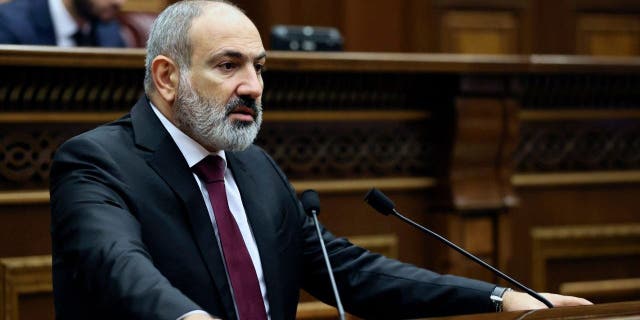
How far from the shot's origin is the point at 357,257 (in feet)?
5.87

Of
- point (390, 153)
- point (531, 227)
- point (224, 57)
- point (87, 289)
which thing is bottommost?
point (531, 227)

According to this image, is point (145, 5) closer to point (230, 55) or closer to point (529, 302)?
point (230, 55)

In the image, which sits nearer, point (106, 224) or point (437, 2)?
point (106, 224)

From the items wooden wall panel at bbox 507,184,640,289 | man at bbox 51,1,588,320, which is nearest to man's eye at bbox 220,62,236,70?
man at bbox 51,1,588,320

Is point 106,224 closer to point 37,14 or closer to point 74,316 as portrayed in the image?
point 74,316

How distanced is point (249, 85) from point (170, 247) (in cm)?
31

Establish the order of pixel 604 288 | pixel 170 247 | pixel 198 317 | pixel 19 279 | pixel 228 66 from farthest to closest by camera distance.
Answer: pixel 604 288 → pixel 19 279 → pixel 228 66 → pixel 170 247 → pixel 198 317

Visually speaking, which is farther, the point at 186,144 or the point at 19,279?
the point at 19,279

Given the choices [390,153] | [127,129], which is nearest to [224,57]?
[127,129]

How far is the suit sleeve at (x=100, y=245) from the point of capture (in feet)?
4.22

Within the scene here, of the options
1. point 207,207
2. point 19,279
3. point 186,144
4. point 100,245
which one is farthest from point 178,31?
point 19,279

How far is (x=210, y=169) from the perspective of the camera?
5.42 feet

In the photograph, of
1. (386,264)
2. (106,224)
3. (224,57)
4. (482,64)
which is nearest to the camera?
(106,224)

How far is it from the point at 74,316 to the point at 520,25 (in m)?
3.46
